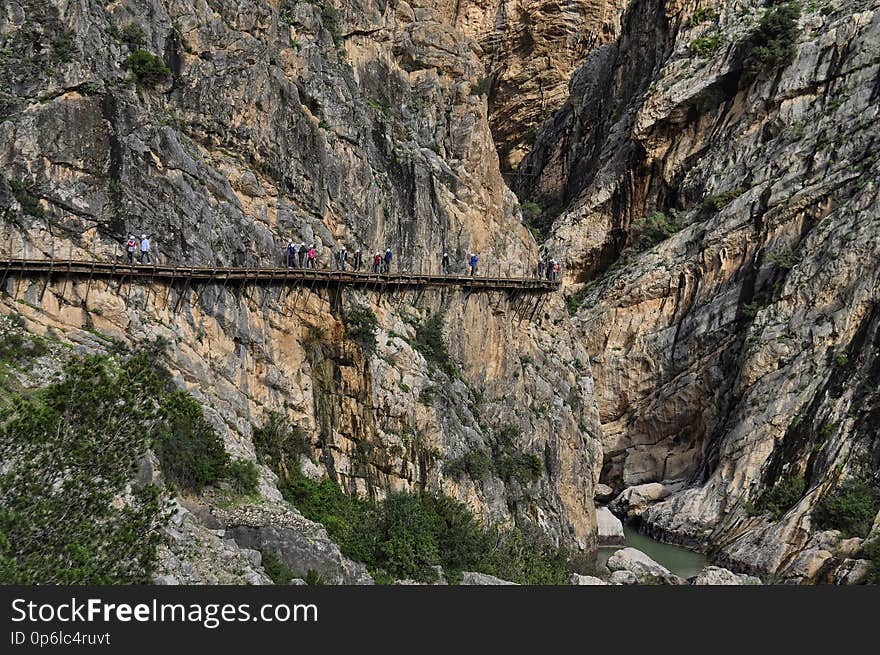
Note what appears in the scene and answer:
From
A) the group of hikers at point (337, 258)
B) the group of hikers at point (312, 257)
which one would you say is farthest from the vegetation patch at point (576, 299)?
the group of hikers at point (337, 258)

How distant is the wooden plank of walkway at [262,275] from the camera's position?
2664cm

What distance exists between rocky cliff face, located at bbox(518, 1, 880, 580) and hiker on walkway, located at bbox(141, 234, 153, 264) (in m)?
25.3

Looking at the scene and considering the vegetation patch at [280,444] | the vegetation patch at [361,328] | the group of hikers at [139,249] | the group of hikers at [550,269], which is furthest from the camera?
the group of hikers at [550,269]

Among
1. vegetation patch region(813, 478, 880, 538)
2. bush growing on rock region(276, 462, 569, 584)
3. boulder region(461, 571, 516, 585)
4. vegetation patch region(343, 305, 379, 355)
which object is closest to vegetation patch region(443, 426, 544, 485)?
bush growing on rock region(276, 462, 569, 584)

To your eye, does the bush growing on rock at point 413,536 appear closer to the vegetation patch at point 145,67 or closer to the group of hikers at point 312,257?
the group of hikers at point 312,257

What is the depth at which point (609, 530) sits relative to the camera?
42.6m

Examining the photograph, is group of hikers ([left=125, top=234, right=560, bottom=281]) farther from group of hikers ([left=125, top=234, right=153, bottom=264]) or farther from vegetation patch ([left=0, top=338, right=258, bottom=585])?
vegetation patch ([left=0, top=338, right=258, bottom=585])

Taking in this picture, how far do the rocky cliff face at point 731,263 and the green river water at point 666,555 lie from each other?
2.32 ft

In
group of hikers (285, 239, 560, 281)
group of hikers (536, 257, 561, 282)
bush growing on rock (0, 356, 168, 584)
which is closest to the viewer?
bush growing on rock (0, 356, 168, 584)

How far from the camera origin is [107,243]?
28.9 metres

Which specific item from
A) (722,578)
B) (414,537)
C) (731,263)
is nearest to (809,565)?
(722,578)

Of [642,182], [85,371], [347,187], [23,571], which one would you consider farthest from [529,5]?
[23,571]

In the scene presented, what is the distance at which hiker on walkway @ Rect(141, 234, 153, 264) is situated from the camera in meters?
28.3

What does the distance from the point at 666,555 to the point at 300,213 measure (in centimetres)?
2196
